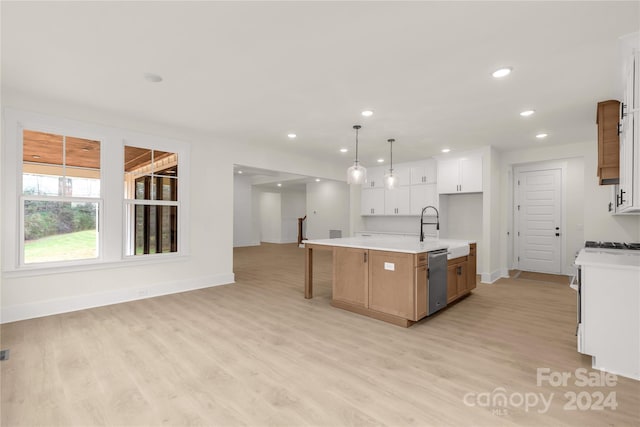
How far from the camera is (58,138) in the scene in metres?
3.86

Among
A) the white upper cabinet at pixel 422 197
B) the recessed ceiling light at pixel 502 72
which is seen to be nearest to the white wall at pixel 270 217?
the white upper cabinet at pixel 422 197

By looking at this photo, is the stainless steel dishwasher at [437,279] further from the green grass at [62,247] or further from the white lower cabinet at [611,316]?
the green grass at [62,247]

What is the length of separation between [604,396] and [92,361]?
379cm

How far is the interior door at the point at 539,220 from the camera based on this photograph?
6.54m

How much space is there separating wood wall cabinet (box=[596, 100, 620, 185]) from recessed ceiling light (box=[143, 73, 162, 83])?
14.9 ft

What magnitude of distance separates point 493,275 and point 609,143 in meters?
3.27

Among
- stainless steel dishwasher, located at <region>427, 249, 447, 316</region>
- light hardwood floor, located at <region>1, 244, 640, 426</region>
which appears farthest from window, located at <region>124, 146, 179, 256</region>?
stainless steel dishwasher, located at <region>427, 249, 447, 316</region>

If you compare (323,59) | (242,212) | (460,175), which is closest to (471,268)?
(460,175)

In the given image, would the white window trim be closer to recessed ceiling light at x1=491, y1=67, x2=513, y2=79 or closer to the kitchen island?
the kitchen island

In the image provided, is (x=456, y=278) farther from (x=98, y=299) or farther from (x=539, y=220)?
(x=98, y=299)

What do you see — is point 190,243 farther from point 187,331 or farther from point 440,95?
point 440,95

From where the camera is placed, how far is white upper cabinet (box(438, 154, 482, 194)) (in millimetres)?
6030

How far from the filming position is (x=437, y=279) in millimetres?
3621

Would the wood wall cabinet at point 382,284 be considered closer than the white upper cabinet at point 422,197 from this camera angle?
Yes
